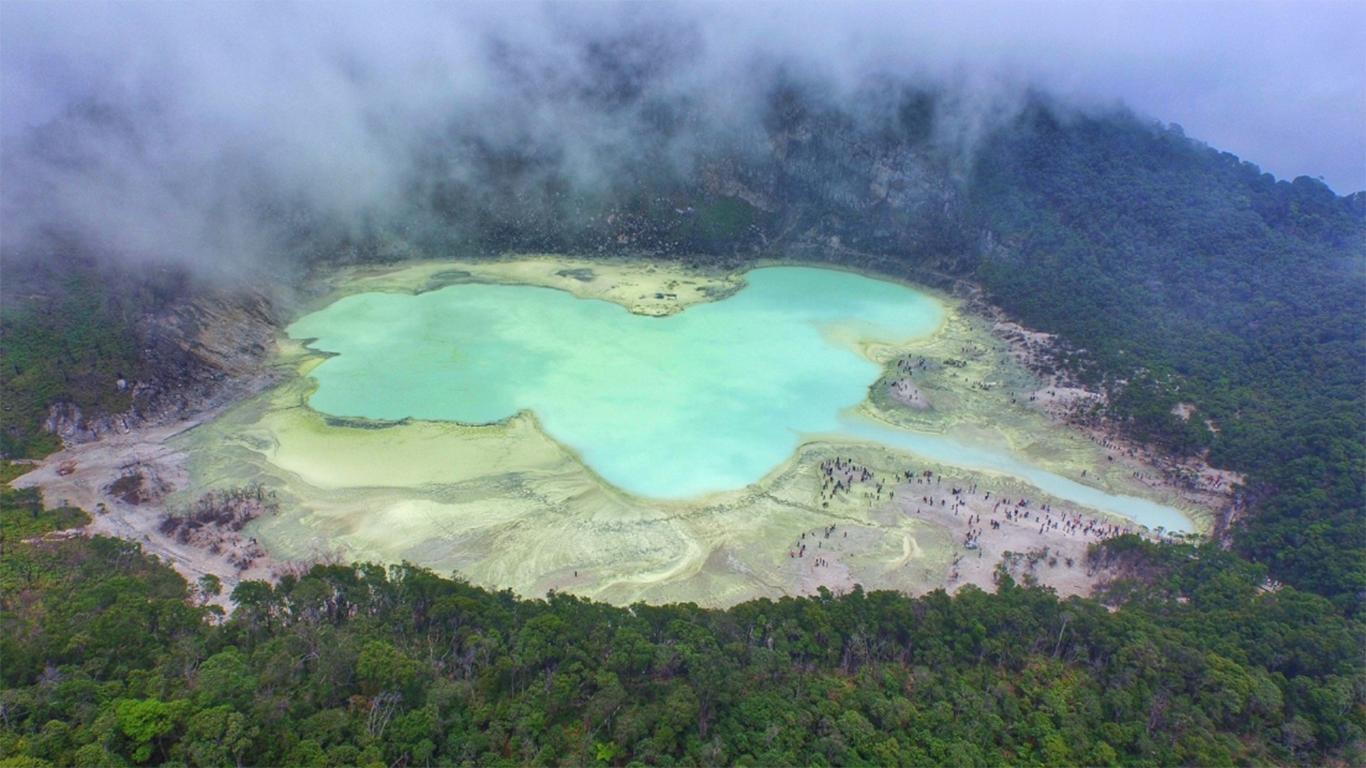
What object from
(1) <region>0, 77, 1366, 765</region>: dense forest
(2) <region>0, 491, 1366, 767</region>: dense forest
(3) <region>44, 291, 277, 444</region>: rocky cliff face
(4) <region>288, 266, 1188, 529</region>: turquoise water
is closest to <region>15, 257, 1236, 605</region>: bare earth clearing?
(3) <region>44, 291, 277, 444</region>: rocky cliff face

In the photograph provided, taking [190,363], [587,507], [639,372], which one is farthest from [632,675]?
[190,363]

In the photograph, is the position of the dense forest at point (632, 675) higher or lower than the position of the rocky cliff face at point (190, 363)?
lower

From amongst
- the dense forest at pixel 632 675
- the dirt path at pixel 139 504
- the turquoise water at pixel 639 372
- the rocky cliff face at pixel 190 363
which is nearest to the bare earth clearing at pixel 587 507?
the dirt path at pixel 139 504

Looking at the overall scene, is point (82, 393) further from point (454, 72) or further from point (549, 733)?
point (454, 72)

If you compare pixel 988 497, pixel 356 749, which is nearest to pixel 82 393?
pixel 356 749

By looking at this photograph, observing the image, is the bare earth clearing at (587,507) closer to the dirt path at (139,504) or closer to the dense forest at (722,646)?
the dirt path at (139,504)

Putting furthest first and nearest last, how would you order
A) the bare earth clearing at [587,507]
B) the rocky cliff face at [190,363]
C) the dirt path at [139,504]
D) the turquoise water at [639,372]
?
the turquoise water at [639,372]
the rocky cliff face at [190,363]
the bare earth clearing at [587,507]
the dirt path at [139,504]

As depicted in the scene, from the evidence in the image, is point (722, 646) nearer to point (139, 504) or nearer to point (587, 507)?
point (587, 507)
